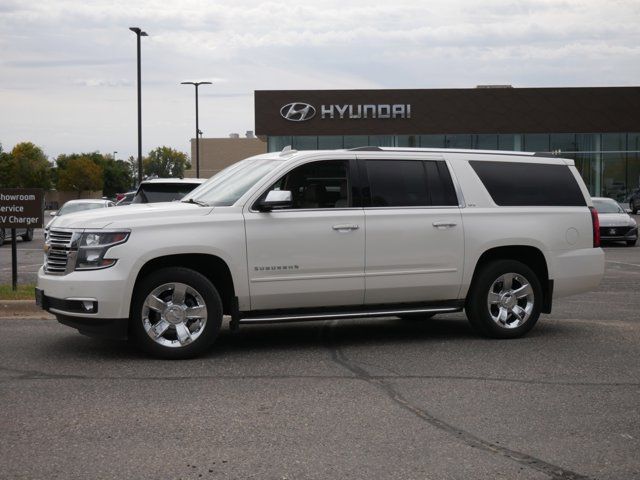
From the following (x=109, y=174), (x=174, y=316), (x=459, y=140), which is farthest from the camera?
(x=109, y=174)

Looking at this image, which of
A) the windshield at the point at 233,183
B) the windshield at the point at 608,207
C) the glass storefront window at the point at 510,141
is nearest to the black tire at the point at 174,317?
the windshield at the point at 233,183

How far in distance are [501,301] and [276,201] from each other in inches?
106

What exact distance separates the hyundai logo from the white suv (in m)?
45.0

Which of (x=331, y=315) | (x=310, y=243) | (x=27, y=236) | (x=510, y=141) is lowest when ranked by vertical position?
(x=331, y=315)

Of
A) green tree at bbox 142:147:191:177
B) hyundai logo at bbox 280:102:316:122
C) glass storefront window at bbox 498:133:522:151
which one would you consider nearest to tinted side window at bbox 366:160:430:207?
hyundai logo at bbox 280:102:316:122

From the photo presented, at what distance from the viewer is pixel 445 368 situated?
799cm

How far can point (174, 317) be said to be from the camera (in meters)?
8.28

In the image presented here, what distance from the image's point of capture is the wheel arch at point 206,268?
27.3ft

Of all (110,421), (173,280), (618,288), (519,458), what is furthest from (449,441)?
(618,288)

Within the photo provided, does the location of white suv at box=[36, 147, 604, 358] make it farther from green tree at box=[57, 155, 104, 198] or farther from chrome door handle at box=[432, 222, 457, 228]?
green tree at box=[57, 155, 104, 198]

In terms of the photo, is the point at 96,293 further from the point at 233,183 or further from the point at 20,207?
the point at 20,207

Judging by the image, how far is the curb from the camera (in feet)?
37.0

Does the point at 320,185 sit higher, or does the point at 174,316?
the point at 320,185

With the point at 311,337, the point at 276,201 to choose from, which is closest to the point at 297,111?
the point at 311,337
